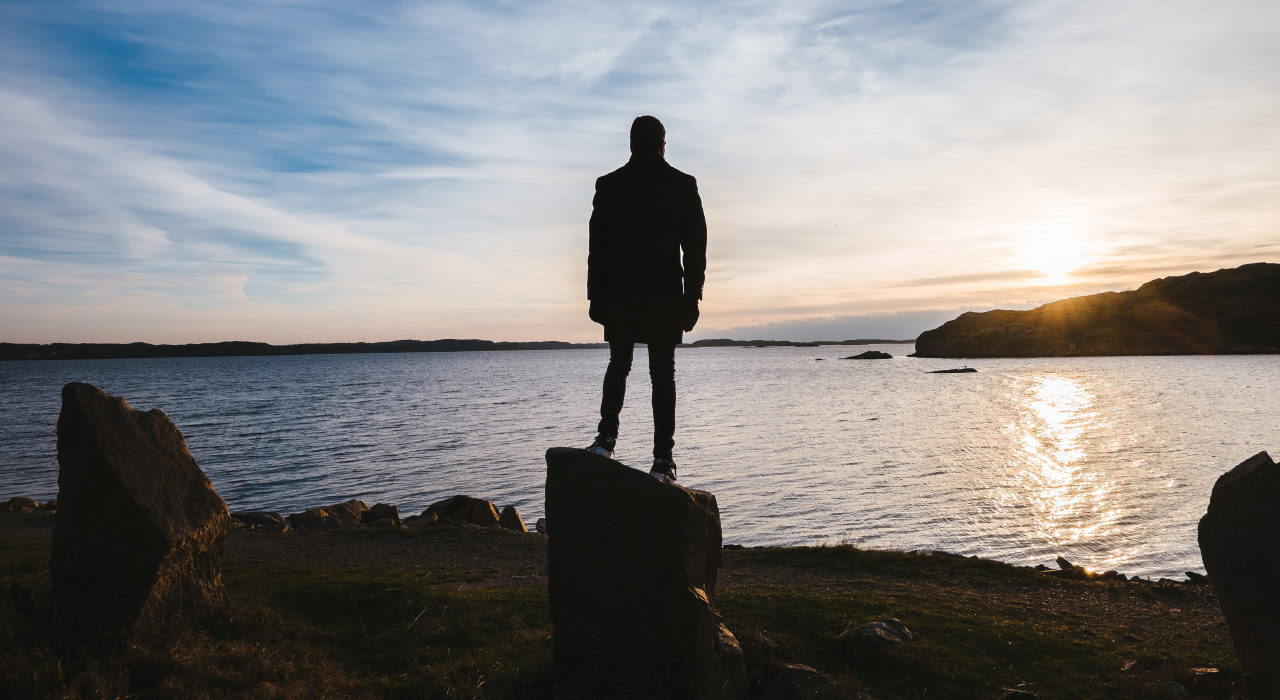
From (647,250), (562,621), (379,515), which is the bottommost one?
(379,515)

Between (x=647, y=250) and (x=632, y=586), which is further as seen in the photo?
(x=647, y=250)

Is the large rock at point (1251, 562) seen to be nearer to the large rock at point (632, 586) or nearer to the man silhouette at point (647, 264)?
the large rock at point (632, 586)

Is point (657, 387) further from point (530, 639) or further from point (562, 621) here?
point (530, 639)

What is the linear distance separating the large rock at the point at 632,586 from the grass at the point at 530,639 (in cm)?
60

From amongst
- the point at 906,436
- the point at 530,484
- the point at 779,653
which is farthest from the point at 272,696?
the point at 906,436

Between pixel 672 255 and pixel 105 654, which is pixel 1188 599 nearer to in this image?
pixel 672 255

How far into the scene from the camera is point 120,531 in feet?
25.8

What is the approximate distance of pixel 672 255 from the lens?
678cm

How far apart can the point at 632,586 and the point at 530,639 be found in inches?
116

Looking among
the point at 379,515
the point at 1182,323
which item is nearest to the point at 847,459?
the point at 379,515

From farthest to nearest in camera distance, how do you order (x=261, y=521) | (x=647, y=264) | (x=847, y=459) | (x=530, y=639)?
(x=847, y=459), (x=261, y=521), (x=530, y=639), (x=647, y=264)

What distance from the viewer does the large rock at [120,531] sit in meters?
7.57

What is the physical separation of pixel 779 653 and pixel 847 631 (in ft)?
Answer: 5.68

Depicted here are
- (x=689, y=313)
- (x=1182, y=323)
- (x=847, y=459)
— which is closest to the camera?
(x=689, y=313)
